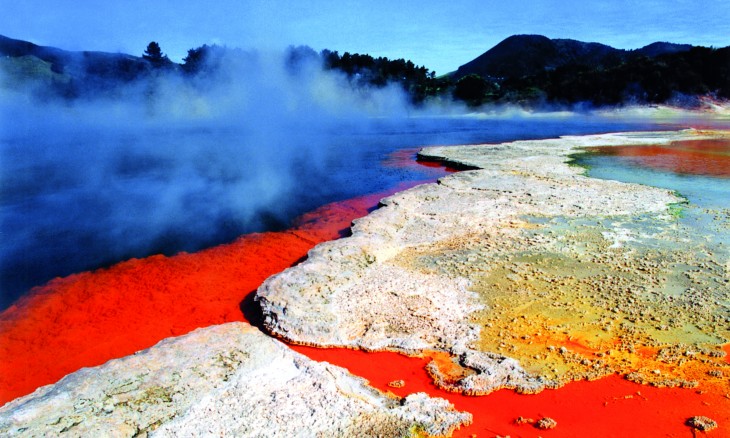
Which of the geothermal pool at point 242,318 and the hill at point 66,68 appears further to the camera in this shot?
the hill at point 66,68

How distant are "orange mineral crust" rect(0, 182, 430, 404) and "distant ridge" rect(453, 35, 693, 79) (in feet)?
293

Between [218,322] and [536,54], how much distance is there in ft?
332

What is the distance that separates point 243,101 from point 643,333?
135ft

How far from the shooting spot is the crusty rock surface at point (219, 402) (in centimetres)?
268

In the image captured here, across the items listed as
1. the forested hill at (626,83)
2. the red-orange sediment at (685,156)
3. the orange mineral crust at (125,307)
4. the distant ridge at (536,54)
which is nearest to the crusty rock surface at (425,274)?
the orange mineral crust at (125,307)

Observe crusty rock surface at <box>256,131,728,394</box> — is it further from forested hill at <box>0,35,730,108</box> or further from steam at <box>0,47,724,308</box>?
forested hill at <box>0,35,730,108</box>

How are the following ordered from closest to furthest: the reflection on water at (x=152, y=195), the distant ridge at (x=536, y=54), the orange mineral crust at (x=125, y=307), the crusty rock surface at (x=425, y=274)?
the crusty rock surface at (x=425, y=274) < the orange mineral crust at (x=125, y=307) < the reflection on water at (x=152, y=195) < the distant ridge at (x=536, y=54)

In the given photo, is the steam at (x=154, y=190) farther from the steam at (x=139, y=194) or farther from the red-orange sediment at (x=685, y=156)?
the red-orange sediment at (x=685, y=156)

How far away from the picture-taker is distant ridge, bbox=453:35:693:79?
90688 mm

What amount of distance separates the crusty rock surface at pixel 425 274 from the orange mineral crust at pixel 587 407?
0.13 metres

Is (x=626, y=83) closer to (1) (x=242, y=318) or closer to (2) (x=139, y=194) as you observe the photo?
(2) (x=139, y=194)

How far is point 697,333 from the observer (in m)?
3.93

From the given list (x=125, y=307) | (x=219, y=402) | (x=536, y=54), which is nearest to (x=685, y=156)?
(x=125, y=307)

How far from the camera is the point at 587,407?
10.3ft
